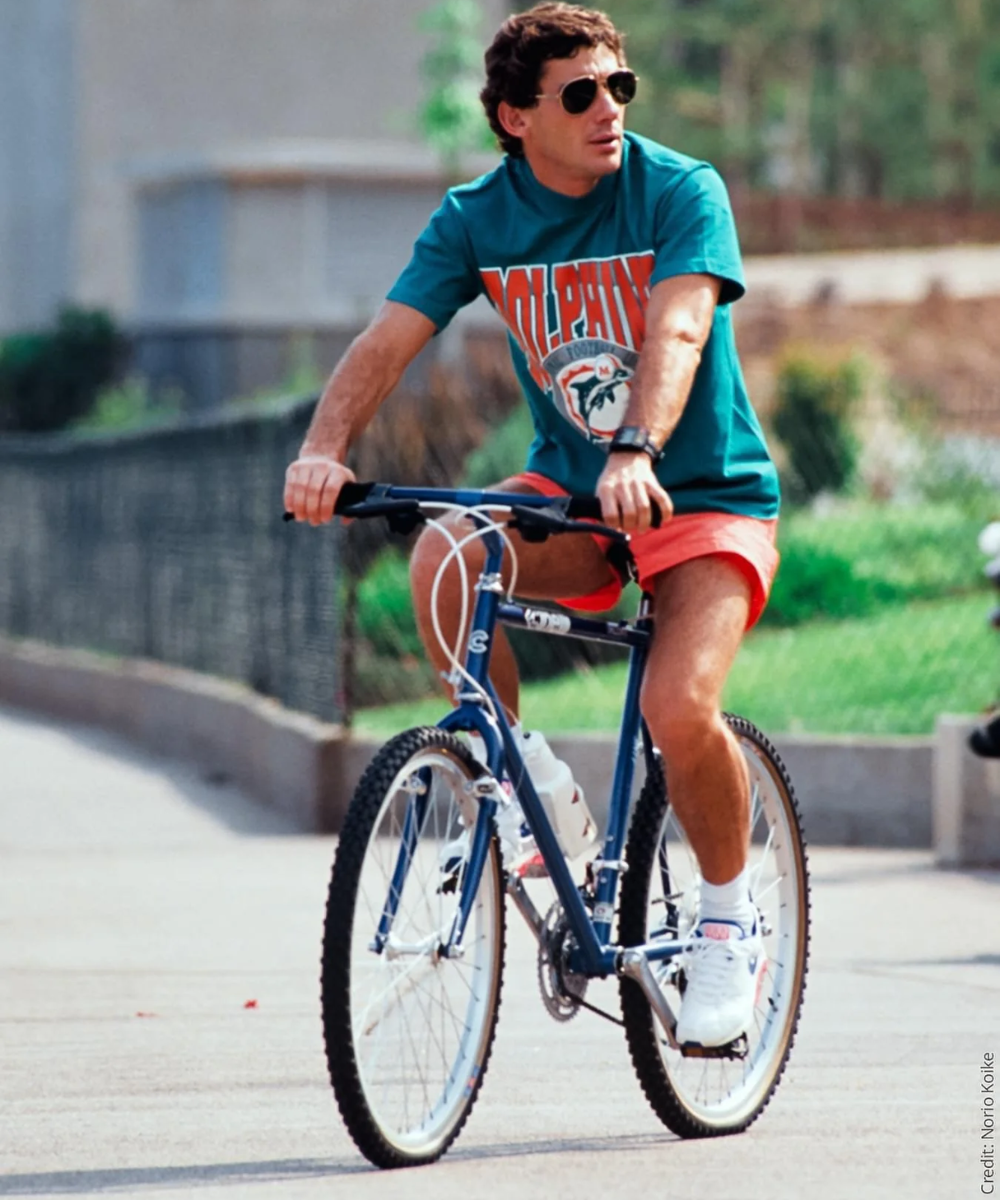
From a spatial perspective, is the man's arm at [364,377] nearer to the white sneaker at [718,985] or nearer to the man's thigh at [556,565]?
the man's thigh at [556,565]

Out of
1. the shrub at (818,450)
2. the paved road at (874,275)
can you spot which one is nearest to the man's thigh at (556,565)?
the shrub at (818,450)

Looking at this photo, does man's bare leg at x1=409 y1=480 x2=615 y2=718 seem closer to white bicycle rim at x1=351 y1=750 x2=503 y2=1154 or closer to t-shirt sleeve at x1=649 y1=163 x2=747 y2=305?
white bicycle rim at x1=351 y1=750 x2=503 y2=1154

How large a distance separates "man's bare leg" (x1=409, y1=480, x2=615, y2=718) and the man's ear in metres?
0.65

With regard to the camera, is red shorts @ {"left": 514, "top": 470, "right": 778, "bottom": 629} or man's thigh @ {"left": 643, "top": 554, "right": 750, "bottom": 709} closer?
man's thigh @ {"left": 643, "top": 554, "right": 750, "bottom": 709}

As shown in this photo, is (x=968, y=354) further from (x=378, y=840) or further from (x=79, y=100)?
(x=378, y=840)

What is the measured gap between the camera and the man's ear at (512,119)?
5.03 m

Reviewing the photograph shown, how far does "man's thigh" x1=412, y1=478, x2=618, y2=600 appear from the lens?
16.8 feet

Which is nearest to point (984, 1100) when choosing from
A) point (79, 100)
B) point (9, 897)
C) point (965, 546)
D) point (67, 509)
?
point (9, 897)

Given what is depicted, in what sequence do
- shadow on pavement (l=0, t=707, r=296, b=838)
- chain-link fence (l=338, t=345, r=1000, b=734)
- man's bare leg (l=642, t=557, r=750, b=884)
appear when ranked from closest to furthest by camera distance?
man's bare leg (l=642, t=557, r=750, b=884)
chain-link fence (l=338, t=345, r=1000, b=734)
shadow on pavement (l=0, t=707, r=296, b=838)

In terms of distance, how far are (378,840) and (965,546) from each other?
8164 mm

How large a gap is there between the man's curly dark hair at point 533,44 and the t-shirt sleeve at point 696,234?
31 cm

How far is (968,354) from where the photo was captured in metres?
39.7

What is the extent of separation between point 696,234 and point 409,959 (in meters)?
1.37

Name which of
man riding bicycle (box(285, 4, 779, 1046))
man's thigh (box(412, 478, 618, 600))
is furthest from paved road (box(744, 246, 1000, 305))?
man riding bicycle (box(285, 4, 779, 1046))
